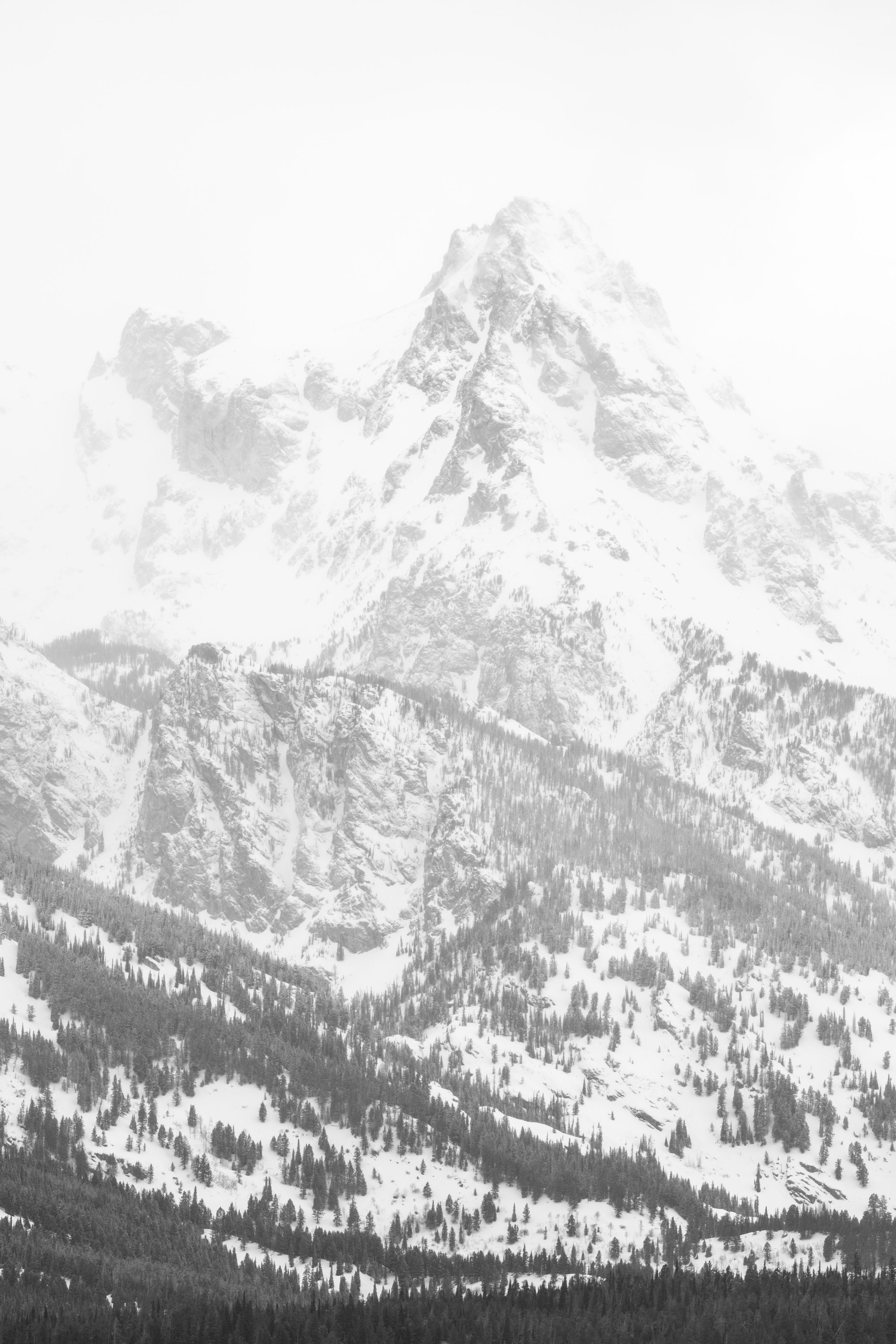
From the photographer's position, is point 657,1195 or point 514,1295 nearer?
point 514,1295

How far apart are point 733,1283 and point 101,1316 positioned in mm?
65431

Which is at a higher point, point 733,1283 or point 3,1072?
point 3,1072

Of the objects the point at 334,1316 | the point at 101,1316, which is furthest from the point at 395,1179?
the point at 101,1316

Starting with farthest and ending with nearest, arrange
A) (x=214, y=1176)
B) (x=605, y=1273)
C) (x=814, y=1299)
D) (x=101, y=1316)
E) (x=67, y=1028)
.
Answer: (x=67, y=1028), (x=214, y=1176), (x=605, y=1273), (x=814, y=1299), (x=101, y=1316)

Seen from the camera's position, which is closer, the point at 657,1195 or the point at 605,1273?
the point at 605,1273

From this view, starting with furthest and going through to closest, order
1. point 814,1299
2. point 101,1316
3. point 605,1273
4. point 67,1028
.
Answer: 1. point 67,1028
2. point 605,1273
3. point 814,1299
4. point 101,1316

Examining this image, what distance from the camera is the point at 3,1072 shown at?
7175 inches

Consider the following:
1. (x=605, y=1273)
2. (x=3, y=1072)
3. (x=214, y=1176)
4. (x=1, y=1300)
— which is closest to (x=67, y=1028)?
(x=3, y=1072)

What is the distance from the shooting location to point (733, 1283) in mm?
156250

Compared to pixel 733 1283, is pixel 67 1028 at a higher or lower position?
higher

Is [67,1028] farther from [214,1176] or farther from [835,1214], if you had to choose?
[835,1214]

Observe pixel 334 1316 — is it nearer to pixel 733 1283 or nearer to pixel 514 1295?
pixel 514 1295

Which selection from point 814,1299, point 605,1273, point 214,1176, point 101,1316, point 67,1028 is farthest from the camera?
point 67,1028

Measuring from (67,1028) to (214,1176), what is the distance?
2921cm
